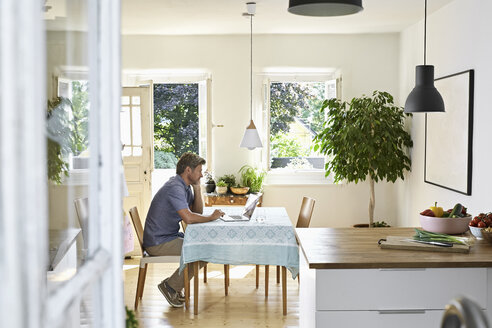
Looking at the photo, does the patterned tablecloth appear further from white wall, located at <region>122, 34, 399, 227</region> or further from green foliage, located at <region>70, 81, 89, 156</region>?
green foliage, located at <region>70, 81, 89, 156</region>

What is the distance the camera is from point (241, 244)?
461 cm

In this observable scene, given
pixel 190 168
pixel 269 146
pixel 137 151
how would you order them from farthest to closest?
pixel 269 146 < pixel 137 151 < pixel 190 168

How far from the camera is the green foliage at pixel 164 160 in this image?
8727 millimetres

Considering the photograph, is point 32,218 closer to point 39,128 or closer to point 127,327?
point 39,128

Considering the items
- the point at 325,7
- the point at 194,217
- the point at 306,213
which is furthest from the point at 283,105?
the point at 325,7

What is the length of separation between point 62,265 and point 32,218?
12.6 inches

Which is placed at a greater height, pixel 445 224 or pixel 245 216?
pixel 445 224

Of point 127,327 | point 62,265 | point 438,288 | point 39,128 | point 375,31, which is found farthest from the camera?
point 375,31

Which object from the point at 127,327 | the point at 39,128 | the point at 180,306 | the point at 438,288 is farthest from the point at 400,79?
the point at 39,128

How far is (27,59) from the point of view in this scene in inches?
24.5

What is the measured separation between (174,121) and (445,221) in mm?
5286

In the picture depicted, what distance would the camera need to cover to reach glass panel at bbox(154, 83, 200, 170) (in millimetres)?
7863

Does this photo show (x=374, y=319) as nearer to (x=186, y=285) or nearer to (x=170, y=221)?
(x=186, y=285)

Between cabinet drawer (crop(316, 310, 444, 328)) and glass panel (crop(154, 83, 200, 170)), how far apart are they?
5.23 m
